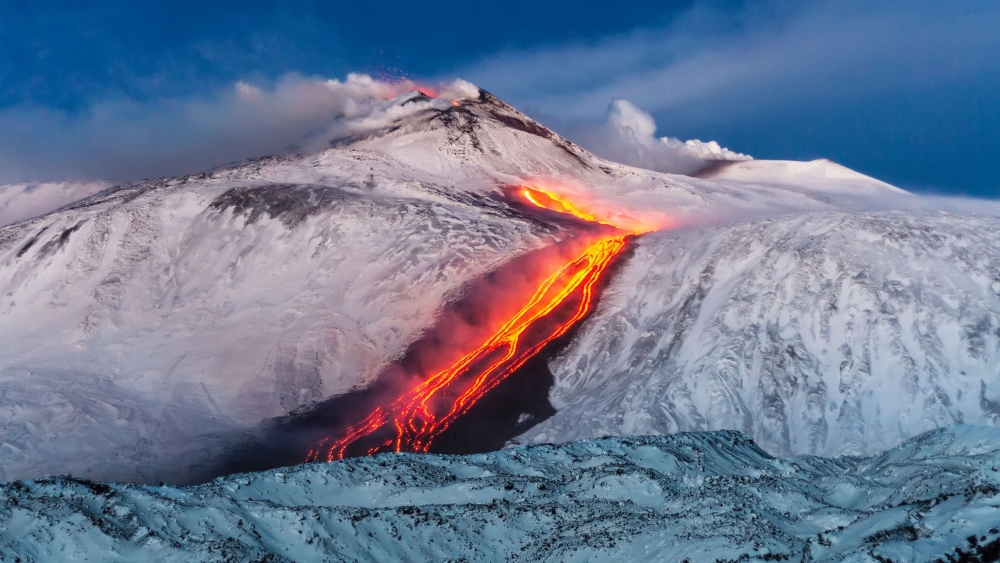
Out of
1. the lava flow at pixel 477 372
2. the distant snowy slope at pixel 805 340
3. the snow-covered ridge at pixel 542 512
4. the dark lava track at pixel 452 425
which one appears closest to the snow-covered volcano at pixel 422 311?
the distant snowy slope at pixel 805 340

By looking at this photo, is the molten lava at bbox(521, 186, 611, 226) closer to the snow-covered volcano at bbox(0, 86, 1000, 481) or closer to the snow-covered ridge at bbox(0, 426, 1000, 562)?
the snow-covered volcano at bbox(0, 86, 1000, 481)

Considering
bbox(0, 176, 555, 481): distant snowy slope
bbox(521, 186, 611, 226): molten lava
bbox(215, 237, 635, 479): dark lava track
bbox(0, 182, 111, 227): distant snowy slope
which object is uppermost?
bbox(0, 182, 111, 227): distant snowy slope

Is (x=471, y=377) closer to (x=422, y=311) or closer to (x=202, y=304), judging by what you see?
(x=422, y=311)

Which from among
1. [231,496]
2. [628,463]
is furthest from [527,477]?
[231,496]

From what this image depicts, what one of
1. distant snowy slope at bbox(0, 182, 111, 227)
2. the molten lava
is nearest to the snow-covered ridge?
the molten lava

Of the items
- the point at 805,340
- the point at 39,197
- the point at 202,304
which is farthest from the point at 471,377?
the point at 39,197

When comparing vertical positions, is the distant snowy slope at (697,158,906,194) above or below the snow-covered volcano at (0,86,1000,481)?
above
